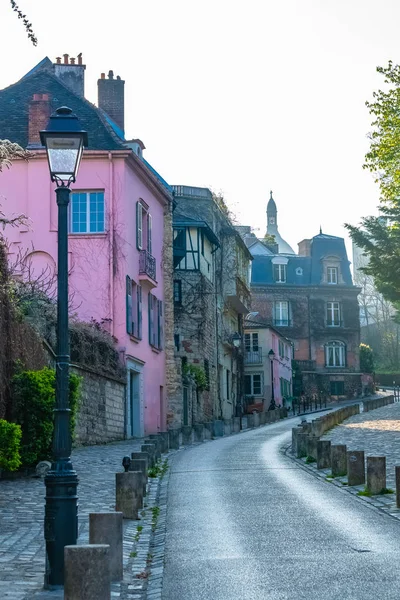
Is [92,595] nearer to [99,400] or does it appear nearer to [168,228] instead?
[99,400]

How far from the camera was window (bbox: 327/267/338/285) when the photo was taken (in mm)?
79062

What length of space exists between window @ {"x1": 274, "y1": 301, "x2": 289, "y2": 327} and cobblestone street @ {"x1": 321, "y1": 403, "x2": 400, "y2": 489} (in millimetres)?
34966

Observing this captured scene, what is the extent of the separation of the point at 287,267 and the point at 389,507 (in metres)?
65.6

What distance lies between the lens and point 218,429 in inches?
1476

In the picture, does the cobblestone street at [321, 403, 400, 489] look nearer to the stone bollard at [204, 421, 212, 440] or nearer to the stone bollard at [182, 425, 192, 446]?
the stone bollard at [182, 425, 192, 446]

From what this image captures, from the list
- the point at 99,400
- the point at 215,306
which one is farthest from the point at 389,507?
the point at 215,306

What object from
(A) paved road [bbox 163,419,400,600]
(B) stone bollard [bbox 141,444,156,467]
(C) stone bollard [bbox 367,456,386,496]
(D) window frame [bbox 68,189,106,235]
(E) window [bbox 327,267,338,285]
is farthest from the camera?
(E) window [bbox 327,267,338,285]

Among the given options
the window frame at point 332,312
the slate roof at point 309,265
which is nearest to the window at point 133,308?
the slate roof at point 309,265

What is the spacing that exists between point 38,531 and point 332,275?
68.8 meters

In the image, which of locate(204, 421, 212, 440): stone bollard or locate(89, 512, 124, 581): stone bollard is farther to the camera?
locate(204, 421, 212, 440): stone bollard

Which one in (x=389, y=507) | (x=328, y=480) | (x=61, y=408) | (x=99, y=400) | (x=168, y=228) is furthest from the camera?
(x=168, y=228)

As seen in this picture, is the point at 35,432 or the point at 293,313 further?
the point at 293,313

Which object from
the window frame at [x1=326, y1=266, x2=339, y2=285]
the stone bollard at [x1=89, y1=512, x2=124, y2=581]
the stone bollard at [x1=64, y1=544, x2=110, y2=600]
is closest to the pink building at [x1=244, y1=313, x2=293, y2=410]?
the window frame at [x1=326, y1=266, x2=339, y2=285]

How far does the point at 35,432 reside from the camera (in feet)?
60.0
